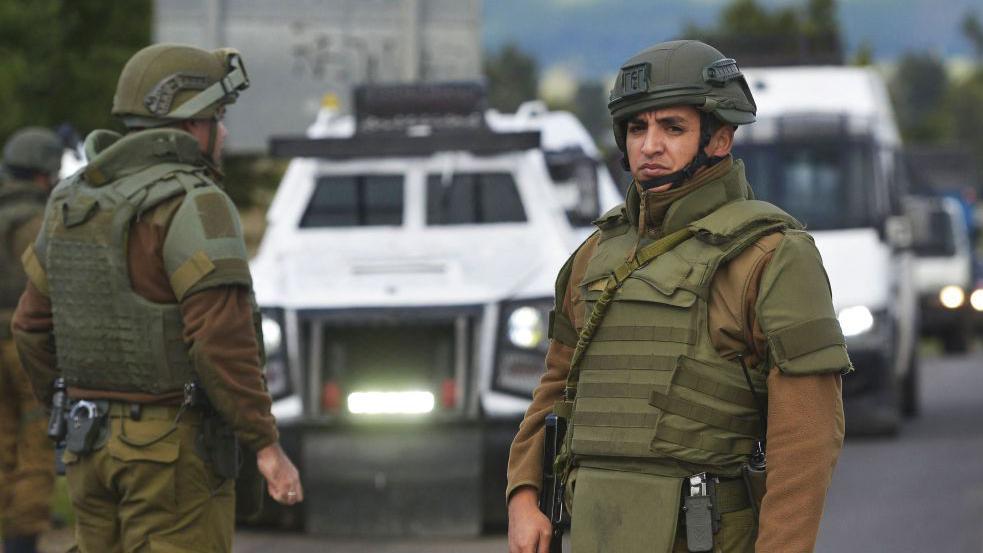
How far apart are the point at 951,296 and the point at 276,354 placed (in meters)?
19.1

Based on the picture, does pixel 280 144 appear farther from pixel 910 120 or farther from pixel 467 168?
pixel 910 120

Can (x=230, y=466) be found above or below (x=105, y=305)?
below

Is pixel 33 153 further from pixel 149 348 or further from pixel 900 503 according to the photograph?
pixel 900 503

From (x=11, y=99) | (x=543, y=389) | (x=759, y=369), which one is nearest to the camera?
(x=759, y=369)

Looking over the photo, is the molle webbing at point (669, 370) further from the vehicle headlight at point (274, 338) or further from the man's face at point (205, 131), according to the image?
the vehicle headlight at point (274, 338)

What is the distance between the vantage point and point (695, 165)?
161 inches

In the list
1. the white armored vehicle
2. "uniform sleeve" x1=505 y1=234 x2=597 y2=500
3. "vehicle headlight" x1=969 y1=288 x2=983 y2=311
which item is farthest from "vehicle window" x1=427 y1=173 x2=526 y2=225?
"vehicle headlight" x1=969 y1=288 x2=983 y2=311

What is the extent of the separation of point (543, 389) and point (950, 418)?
1399 centimetres

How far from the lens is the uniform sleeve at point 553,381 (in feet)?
14.2

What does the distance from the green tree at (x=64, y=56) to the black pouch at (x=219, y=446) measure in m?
26.4

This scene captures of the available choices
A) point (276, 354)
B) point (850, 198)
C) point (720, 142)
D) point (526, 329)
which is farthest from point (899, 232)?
point (720, 142)

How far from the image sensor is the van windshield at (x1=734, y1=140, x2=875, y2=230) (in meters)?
15.3

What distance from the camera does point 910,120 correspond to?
574 feet

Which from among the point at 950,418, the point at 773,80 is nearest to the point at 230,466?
the point at 773,80
